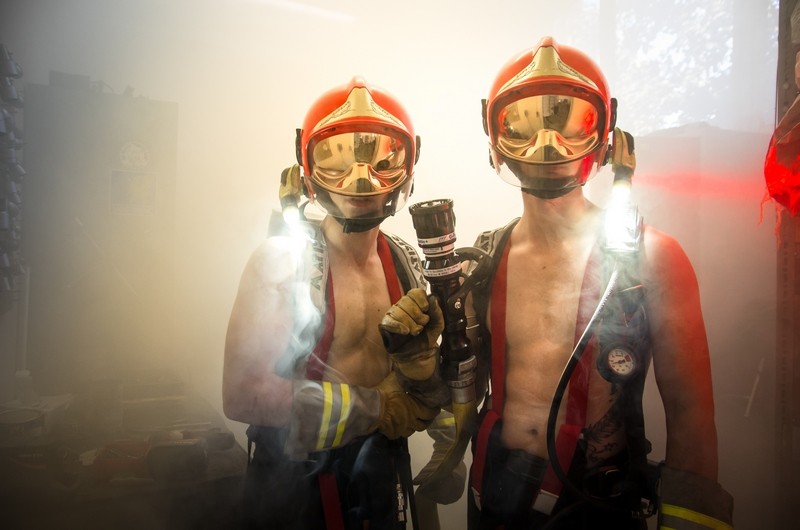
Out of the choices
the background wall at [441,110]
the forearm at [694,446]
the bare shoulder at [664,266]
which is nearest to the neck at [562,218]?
the bare shoulder at [664,266]

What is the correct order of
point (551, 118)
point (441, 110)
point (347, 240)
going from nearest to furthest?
point (551, 118) < point (347, 240) < point (441, 110)

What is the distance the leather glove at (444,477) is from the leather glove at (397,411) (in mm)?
201

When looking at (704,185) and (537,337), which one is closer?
(537,337)

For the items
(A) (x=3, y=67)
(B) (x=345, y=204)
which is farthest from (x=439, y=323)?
(A) (x=3, y=67)

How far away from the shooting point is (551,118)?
5.09 ft

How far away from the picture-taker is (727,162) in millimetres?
2033

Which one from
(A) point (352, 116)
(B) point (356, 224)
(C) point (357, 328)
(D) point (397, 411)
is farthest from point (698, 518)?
(A) point (352, 116)

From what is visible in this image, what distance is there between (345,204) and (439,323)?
462 mm

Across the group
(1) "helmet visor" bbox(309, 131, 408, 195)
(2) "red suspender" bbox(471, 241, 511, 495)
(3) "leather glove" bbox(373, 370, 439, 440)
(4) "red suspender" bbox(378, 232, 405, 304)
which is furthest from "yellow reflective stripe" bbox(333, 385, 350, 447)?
(1) "helmet visor" bbox(309, 131, 408, 195)

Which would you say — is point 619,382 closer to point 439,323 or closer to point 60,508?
point 439,323

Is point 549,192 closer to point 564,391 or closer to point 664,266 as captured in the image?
point 664,266

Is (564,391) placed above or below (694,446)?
above

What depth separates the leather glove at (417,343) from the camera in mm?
1551

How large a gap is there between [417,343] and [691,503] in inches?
36.4
